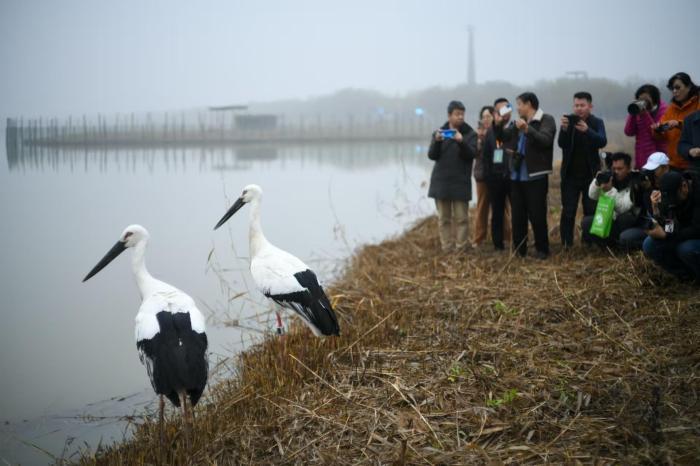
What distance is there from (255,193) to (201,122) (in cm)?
3454

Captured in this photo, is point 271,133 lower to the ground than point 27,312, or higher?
higher

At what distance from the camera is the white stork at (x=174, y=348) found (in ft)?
12.7

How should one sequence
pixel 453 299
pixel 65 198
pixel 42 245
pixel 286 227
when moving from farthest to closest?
pixel 65 198 < pixel 286 227 < pixel 42 245 < pixel 453 299

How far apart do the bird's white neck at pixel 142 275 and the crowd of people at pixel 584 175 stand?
3540mm

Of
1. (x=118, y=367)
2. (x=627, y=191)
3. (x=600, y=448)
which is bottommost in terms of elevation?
(x=118, y=367)

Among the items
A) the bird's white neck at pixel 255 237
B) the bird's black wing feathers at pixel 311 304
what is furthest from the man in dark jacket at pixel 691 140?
the bird's white neck at pixel 255 237

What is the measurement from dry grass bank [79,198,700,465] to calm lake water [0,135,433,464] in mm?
1191

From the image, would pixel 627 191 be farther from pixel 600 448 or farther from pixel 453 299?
pixel 600 448

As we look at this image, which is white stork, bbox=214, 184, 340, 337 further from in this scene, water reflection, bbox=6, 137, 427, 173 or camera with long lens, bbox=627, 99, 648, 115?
water reflection, bbox=6, 137, 427, 173

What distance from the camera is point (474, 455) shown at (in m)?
3.34

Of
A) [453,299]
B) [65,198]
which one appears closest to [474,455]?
[453,299]

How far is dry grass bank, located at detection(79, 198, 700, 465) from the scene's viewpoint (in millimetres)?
3439

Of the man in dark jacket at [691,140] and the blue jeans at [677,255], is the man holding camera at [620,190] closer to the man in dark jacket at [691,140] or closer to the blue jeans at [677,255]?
the man in dark jacket at [691,140]

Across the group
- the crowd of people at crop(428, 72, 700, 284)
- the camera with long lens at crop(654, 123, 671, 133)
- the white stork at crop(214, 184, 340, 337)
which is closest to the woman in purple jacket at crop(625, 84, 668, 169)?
the crowd of people at crop(428, 72, 700, 284)
